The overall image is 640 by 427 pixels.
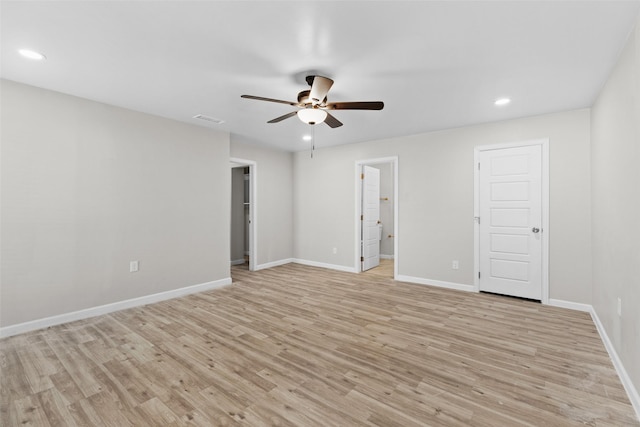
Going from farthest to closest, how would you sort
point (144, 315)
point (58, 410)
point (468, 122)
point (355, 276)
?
point (355, 276) < point (468, 122) < point (144, 315) < point (58, 410)

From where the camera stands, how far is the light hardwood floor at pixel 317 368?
5.82ft

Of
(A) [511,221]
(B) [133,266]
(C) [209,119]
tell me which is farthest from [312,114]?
(A) [511,221]

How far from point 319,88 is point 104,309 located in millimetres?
3513

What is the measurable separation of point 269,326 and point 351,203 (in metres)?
3.18

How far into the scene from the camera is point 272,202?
6156 mm

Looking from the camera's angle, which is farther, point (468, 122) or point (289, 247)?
point (289, 247)

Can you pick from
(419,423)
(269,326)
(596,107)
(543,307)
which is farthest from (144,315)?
(596,107)

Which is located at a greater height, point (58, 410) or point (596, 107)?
point (596, 107)

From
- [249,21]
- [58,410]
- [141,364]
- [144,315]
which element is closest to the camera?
[58,410]

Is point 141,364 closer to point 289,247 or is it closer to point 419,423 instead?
point 419,423

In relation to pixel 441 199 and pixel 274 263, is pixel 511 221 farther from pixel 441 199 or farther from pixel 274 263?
pixel 274 263

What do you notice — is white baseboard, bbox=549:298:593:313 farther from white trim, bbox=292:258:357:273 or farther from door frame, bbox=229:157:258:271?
door frame, bbox=229:157:258:271

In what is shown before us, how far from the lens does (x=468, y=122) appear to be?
417cm

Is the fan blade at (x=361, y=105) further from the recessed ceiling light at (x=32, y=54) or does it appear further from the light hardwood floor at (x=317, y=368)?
the recessed ceiling light at (x=32, y=54)
